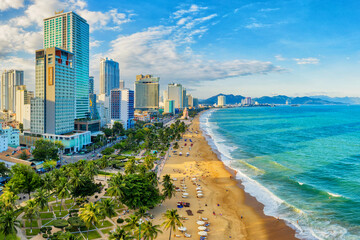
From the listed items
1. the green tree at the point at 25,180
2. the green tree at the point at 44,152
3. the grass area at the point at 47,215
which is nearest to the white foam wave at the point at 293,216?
the grass area at the point at 47,215

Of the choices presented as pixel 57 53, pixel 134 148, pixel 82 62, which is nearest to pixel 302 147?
pixel 134 148

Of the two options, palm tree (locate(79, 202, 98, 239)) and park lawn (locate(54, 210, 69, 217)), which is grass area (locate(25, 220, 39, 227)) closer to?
park lawn (locate(54, 210, 69, 217))

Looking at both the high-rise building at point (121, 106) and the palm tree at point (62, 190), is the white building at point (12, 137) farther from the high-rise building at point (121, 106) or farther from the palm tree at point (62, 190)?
the high-rise building at point (121, 106)

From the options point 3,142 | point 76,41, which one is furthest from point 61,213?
point 76,41

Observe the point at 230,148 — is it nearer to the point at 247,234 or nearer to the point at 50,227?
the point at 247,234

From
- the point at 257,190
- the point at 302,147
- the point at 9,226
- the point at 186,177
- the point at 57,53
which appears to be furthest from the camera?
the point at 302,147

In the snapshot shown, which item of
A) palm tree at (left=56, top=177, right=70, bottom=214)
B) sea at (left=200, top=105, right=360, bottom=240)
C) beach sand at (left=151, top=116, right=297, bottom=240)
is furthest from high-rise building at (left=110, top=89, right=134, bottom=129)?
palm tree at (left=56, top=177, right=70, bottom=214)
